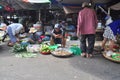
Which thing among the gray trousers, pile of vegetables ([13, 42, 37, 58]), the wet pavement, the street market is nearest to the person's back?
the gray trousers

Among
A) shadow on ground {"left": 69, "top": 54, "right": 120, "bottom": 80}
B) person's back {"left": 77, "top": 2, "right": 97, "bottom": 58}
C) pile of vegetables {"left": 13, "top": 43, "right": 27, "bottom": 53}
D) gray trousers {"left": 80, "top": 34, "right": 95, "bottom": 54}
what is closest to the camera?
shadow on ground {"left": 69, "top": 54, "right": 120, "bottom": 80}

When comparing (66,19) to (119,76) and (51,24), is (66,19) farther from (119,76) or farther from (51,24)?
(119,76)

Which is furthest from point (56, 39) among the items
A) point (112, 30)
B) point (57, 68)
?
point (57, 68)

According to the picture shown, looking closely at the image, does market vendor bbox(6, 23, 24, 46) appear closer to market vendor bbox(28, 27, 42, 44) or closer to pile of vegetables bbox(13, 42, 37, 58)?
market vendor bbox(28, 27, 42, 44)

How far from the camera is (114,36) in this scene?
7695 mm

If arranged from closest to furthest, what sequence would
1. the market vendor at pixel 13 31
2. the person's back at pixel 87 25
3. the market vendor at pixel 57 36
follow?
the person's back at pixel 87 25
the market vendor at pixel 57 36
the market vendor at pixel 13 31

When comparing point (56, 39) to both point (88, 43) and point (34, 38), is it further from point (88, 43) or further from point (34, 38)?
point (88, 43)

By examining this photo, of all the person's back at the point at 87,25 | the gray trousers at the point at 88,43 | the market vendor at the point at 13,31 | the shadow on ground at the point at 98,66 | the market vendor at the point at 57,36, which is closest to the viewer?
the shadow on ground at the point at 98,66

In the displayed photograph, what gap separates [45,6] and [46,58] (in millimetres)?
6397

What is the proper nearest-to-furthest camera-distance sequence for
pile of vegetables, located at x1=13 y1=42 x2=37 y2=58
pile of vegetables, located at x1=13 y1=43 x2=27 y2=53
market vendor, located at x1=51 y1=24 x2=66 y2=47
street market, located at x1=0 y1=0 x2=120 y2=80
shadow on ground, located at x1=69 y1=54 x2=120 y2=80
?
shadow on ground, located at x1=69 y1=54 x2=120 y2=80 → street market, located at x1=0 y1=0 x2=120 y2=80 → pile of vegetables, located at x1=13 y1=42 x2=37 y2=58 → pile of vegetables, located at x1=13 y1=43 x2=27 y2=53 → market vendor, located at x1=51 y1=24 x2=66 y2=47

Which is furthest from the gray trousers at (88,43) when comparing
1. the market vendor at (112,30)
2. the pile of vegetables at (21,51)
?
the pile of vegetables at (21,51)

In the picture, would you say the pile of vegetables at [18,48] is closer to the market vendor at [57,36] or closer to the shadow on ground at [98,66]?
the market vendor at [57,36]

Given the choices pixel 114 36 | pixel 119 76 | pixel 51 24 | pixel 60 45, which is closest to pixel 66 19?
pixel 51 24

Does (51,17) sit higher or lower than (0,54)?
higher
